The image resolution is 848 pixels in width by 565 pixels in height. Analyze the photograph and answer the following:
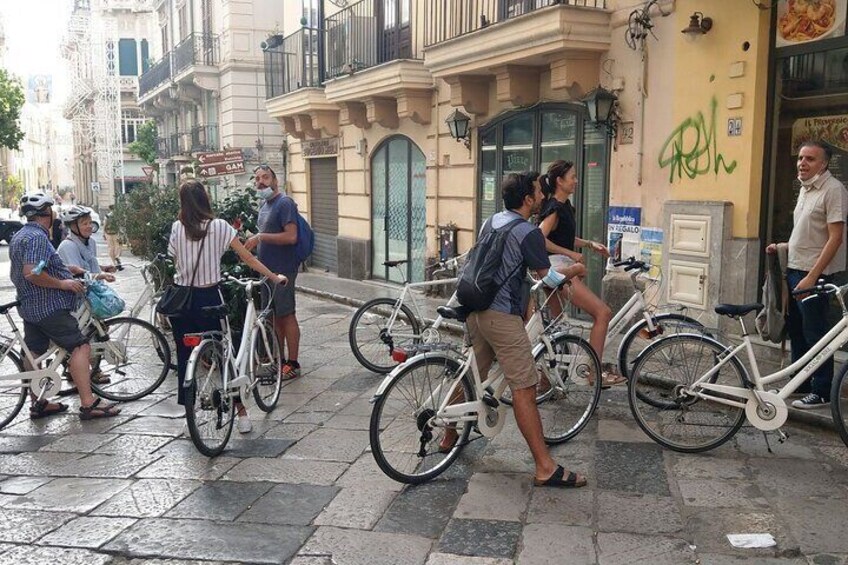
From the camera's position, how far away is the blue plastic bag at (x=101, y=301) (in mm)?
6312

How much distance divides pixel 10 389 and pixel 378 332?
10.2 ft

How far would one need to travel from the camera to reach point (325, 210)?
1709 centimetres

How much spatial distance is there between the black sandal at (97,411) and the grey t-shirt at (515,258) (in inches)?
134

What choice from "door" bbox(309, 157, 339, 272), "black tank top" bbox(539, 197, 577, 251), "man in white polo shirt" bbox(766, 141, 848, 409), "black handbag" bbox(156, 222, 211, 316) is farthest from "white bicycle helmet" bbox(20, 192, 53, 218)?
"door" bbox(309, 157, 339, 272)

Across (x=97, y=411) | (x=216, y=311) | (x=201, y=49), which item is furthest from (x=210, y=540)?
(x=201, y=49)

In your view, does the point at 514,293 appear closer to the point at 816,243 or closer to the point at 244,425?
the point at 244,425

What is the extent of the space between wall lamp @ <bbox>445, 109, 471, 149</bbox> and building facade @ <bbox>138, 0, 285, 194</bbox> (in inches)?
380

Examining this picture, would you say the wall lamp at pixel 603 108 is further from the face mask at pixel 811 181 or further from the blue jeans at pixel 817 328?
the blue jeans at pixel 817 328

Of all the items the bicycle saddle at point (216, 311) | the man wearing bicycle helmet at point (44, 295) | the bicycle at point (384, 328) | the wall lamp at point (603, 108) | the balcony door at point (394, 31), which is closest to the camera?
the bicycle saddle at point (216, 311)

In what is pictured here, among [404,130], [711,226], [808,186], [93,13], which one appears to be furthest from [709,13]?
[93,13]

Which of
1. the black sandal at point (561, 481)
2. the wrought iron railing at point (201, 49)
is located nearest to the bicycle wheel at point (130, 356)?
the black sandal at point (561, 481)

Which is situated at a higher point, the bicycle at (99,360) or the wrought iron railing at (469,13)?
the wrought iron railing at (469,13)

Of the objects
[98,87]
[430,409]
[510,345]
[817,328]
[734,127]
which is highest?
[98,87]

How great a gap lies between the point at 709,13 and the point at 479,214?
4586 mm
